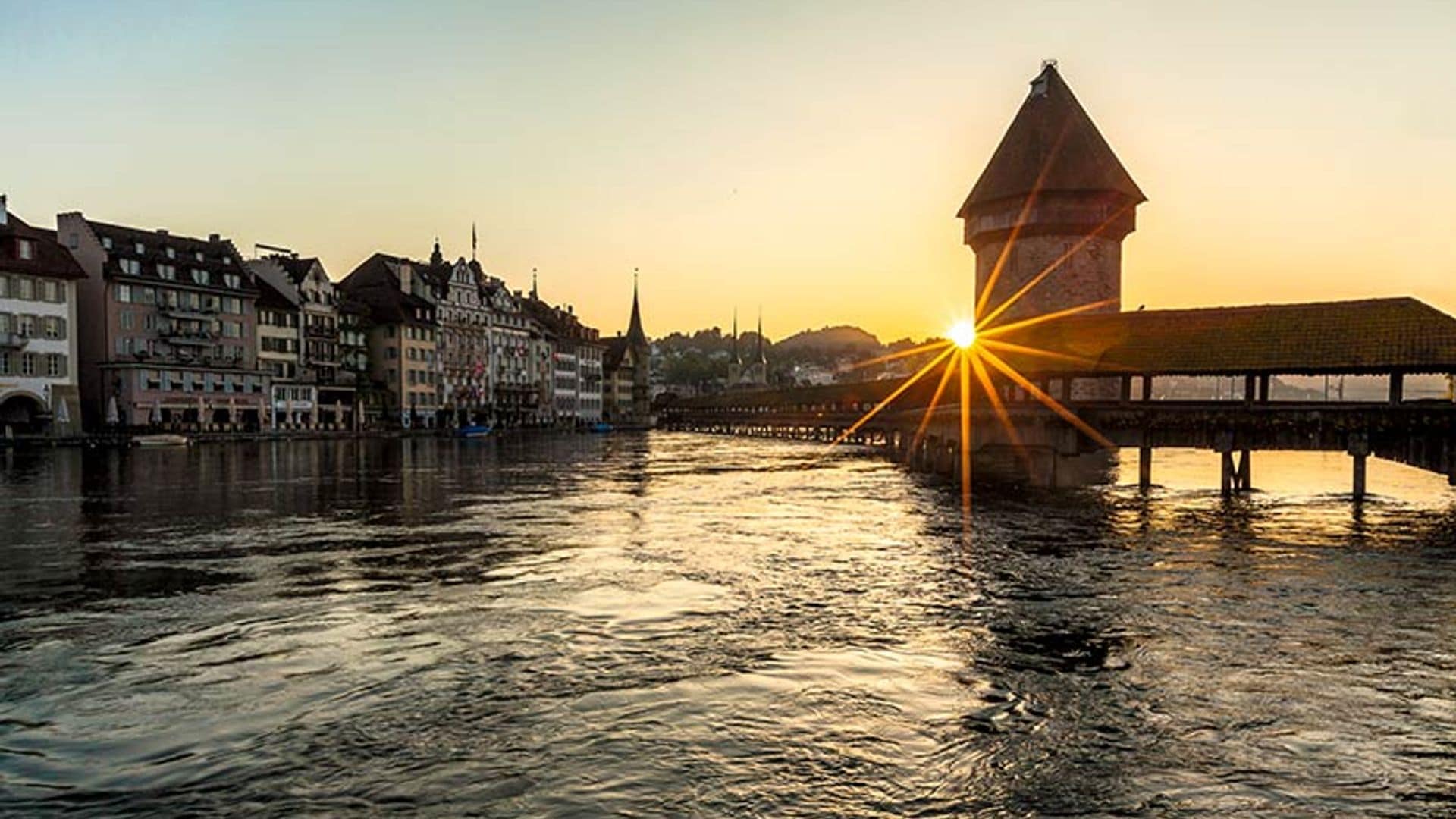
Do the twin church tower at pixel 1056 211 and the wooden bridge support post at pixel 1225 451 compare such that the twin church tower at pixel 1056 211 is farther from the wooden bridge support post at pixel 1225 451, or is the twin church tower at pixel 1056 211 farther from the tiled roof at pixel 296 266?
the tiled roof at pixel 296 266

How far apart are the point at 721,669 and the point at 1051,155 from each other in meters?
51.6

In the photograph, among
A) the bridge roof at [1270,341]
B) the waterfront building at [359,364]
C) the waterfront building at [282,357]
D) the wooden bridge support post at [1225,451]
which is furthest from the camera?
the waterfront building at [359,364]

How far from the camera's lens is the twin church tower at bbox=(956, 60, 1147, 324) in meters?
56.4

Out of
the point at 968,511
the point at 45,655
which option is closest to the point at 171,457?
the point at 968,511

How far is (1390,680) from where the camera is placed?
1056 centimetres

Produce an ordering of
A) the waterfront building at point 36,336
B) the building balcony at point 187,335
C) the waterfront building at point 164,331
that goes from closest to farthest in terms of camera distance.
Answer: the waterfront building at point 36,336, the waterfront building at point 164,331, the building balcony at point 187,335

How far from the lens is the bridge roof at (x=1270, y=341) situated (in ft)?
98.9

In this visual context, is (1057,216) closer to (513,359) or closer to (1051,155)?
(1051,155)

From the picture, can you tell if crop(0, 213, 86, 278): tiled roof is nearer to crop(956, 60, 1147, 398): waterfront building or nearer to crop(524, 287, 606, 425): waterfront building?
crop(956, 60, 1147, 398): waterfront building

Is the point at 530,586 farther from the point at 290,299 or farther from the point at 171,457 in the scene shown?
the point at 290,299

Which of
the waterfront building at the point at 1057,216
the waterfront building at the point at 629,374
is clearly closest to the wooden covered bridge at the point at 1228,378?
the waterfront building at the point at 1057,216

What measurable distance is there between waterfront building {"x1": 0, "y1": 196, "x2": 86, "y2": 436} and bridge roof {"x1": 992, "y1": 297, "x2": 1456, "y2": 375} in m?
53.9

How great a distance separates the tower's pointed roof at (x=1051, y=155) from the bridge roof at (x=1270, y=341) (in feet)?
65.8

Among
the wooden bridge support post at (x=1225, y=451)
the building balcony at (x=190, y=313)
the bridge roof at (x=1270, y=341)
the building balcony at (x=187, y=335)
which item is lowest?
the wooden bridge support post at (x=1225, y=451)
